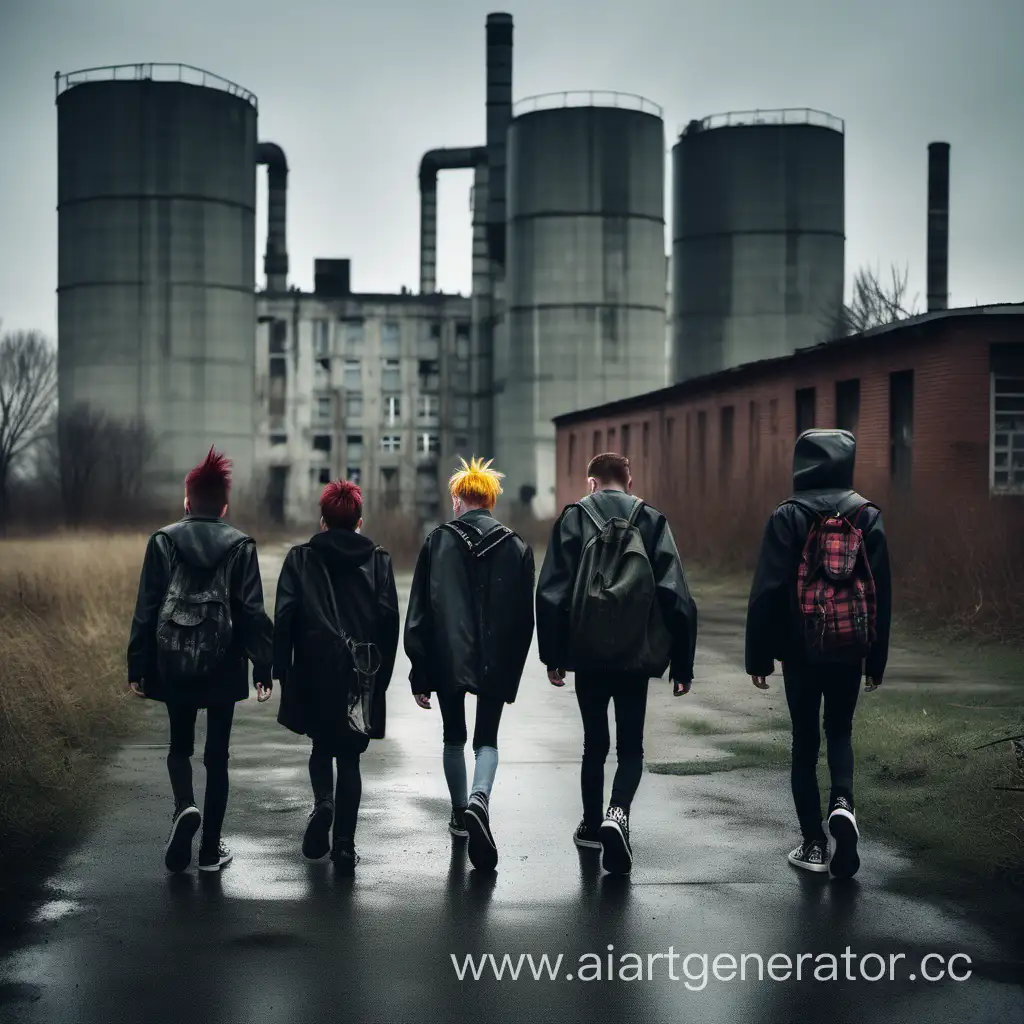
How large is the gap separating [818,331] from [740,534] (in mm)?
26299

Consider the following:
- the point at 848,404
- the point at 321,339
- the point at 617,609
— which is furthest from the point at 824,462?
the point at 321,339

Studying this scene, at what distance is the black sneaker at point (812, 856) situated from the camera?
6.15m

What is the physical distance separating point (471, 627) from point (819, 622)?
56.6 inches

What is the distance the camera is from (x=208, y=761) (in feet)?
20.6

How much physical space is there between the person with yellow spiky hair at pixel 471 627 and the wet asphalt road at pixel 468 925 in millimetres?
552

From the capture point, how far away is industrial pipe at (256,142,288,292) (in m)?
58.8

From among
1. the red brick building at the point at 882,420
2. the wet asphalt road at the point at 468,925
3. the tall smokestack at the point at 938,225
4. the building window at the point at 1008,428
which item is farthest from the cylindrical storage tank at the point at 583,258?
the wet asphalt road at the point at 468,925

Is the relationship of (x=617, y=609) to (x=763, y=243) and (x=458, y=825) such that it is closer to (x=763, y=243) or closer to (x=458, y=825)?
(x=458, y=825)

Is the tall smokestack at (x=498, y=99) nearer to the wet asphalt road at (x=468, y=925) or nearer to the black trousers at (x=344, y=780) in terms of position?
the wet asphalt road at (x=468, y=925)

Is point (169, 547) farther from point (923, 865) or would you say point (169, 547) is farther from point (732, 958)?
point (923, 865)

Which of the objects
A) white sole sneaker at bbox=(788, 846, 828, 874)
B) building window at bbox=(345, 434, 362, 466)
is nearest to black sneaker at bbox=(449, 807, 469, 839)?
white sole sneaker at bbox=(788, 846, 828, 874)

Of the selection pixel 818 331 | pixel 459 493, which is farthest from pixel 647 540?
pixel 818 331

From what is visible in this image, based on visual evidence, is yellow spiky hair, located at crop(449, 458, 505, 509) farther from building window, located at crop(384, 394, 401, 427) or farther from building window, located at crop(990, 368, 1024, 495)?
building window, located at crop(384, 394, 401, 427)

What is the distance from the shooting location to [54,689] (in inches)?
379
